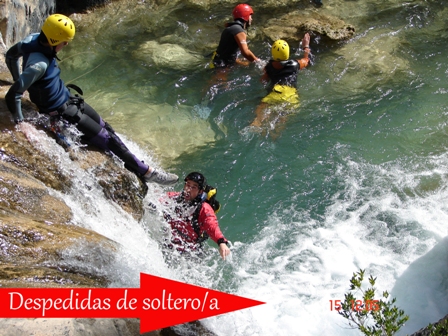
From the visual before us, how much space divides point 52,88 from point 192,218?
2.10 m

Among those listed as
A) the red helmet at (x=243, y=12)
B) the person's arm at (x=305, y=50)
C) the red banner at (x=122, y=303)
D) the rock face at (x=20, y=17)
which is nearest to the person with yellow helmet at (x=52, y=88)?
the red banner at (x=122, y=303)

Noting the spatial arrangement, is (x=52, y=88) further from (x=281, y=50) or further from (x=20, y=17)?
(x=281, y=50)

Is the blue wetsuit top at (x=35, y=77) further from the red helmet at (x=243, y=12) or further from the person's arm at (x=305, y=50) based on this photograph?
the person's arm at (x=305, y=50)

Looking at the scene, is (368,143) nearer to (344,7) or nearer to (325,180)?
(325,180)

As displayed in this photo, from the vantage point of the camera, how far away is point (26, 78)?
4.25 m

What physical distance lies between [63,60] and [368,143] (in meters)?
6.62

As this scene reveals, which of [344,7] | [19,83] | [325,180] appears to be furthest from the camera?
[344,7]

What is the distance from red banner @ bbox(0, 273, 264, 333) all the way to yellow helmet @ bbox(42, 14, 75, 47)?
246cm

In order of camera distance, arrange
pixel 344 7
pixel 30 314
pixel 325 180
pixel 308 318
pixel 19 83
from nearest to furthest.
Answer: pixel 30 314
pixel 19 83
pixel 308 318
pixel 325 180
pixel 344 7

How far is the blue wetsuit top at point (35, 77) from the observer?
4.28 m

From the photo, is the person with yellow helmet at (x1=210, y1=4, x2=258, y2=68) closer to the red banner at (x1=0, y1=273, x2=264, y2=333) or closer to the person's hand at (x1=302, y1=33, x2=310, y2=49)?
the person's hand at (x1=302, y1=33, x2=310, y2=49)

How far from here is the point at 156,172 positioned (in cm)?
568

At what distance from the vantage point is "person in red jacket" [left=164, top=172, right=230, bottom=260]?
507cm

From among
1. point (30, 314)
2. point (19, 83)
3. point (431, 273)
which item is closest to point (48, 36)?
point (19, 83)
